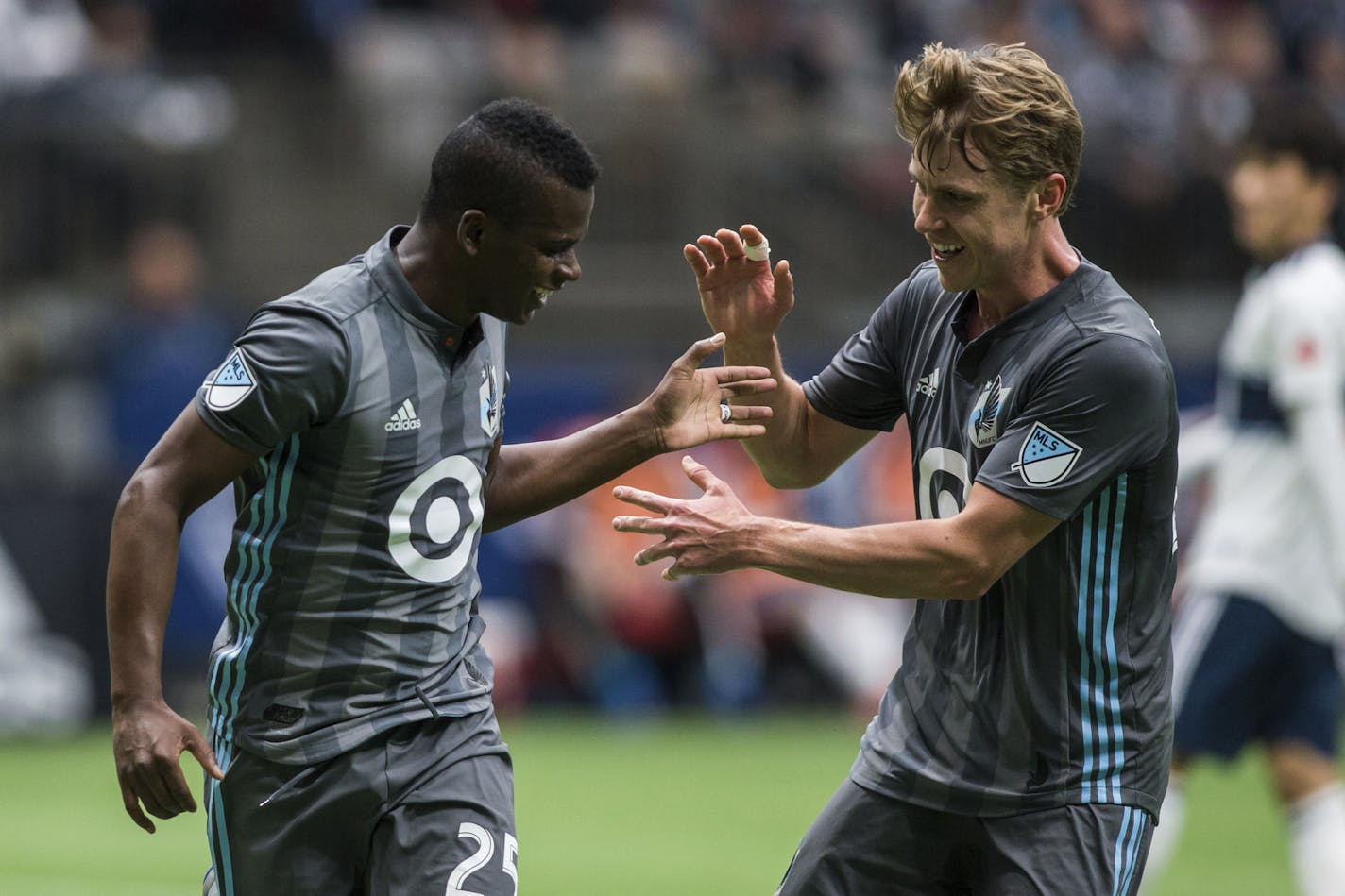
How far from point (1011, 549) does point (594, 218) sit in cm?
1077

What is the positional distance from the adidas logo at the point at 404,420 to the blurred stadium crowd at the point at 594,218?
8102mm

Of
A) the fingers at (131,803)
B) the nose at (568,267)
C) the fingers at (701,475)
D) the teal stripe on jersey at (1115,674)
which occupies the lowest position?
the fingers at (131,803)

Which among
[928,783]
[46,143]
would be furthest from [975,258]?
[46,143]

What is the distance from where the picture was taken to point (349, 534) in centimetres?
415

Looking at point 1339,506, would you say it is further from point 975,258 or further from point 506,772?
point 506,772

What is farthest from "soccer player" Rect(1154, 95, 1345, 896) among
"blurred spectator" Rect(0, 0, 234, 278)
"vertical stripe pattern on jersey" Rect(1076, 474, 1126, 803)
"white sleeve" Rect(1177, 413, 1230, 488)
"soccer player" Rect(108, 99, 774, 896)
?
"blurred spectator" Rect(0, 0, 234, 278)

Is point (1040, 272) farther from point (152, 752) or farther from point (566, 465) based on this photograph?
point (152, 752)

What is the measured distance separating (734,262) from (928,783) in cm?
137

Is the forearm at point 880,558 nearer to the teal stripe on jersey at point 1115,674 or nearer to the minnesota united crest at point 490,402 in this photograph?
the teal stripe on jersey at point 1115,674

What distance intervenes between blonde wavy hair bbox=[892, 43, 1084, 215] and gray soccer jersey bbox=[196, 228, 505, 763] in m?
1.17

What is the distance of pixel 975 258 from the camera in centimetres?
407

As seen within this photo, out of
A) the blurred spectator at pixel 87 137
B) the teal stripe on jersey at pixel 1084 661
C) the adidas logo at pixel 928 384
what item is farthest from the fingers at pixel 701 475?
the blurred spectator at pixel 87 137

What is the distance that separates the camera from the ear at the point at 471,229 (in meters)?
4.21

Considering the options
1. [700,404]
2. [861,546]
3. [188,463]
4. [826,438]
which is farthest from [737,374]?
[188,463]
